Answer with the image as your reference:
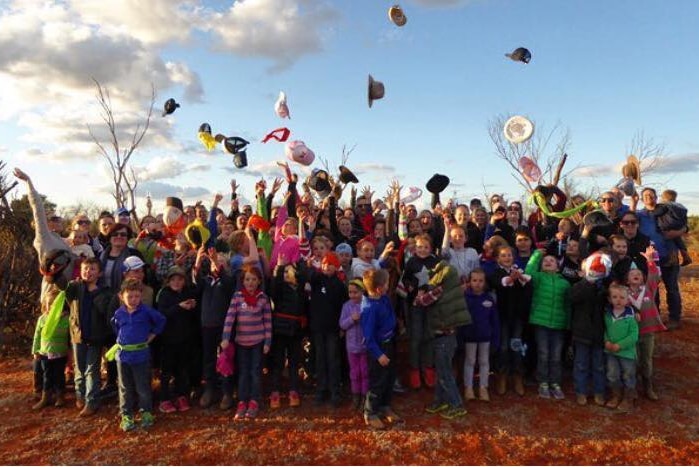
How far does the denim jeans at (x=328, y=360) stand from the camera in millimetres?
5469

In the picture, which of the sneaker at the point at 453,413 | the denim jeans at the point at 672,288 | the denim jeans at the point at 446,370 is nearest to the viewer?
the sneaker at the point at 453,413

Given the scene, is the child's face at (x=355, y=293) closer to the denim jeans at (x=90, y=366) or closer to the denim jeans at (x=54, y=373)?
the denim jeans at (x=90, y=366)

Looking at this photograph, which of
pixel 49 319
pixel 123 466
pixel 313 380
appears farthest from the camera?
pixel 313 380

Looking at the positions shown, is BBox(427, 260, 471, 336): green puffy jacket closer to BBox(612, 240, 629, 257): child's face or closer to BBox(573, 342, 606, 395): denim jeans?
BBox(573, 342, 606, 395): denim jeans

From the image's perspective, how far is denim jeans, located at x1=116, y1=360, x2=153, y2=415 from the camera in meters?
5.00

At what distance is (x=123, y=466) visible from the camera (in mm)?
4293

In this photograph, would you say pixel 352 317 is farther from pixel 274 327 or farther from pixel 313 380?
pixel 313 380

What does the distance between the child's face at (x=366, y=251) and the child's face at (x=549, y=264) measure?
206 cm

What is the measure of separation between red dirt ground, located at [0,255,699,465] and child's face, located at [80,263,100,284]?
60.2 inches

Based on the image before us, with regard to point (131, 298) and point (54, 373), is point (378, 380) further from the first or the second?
point (54, 373)

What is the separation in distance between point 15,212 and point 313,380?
8284 millimetres

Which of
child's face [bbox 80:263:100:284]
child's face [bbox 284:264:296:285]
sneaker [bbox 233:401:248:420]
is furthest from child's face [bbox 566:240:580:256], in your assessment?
child's face [bbox 80:263:100:284]

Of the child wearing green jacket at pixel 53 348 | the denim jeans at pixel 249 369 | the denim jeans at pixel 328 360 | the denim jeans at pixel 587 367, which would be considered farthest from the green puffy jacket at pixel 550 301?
the child wearing green jacket at pixel 53 348

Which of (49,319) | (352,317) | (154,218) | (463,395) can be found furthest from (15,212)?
(463,395)
